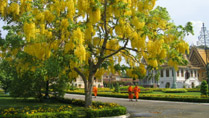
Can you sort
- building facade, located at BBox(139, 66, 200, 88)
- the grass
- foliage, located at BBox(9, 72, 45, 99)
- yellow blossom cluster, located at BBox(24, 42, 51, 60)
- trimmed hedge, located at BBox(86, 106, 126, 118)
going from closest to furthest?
yellow blossom cluster, located at BBox(24, 42, 51, 60), trimmed hedge, located at BBox(86, 106, 126, 118), the grass, foliage, located at BBox(9, 72, 45, 99), building facade, located at BBox(139, 66, 200, 88)

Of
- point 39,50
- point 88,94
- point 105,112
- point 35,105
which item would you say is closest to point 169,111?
point 105,112

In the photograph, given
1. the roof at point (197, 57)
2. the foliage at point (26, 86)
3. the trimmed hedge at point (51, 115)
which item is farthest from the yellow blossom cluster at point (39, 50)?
the roof at point (197, 57)

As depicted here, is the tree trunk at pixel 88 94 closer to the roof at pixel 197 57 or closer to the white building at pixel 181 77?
the white building at pixel 181 77

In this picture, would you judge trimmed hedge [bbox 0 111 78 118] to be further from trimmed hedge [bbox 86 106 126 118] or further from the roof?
the roof

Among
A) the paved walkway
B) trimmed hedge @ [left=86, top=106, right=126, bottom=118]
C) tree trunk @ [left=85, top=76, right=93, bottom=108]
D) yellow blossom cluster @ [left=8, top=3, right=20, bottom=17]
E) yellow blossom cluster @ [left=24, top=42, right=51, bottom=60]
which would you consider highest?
yellow blossom cluster @ [left=8, top=3, right=20, bottom=17]

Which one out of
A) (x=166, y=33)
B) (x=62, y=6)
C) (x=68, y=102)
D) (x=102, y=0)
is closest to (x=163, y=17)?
(x=166, y=33)

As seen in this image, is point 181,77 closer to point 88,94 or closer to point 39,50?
point 88,94

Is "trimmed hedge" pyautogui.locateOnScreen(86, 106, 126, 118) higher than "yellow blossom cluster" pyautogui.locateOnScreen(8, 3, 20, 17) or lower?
lower

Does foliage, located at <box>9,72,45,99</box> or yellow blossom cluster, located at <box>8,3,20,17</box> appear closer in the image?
yellow blossom cluster, located at <box>8,3,20,17</box>

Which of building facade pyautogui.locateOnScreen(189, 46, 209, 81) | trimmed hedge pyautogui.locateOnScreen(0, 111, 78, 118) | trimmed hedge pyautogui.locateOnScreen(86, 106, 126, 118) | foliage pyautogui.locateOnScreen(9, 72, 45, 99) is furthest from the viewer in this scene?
building facade pyautogui.locateOnScreen(189, 46, 209, 81)

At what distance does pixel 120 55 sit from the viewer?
50.9 ft

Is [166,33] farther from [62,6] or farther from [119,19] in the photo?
[62,6]

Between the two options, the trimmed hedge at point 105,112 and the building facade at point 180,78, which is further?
the building facade at point 180,78

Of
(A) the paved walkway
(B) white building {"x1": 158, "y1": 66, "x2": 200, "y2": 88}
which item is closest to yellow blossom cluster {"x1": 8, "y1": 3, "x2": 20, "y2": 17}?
(A) the paved walkway
